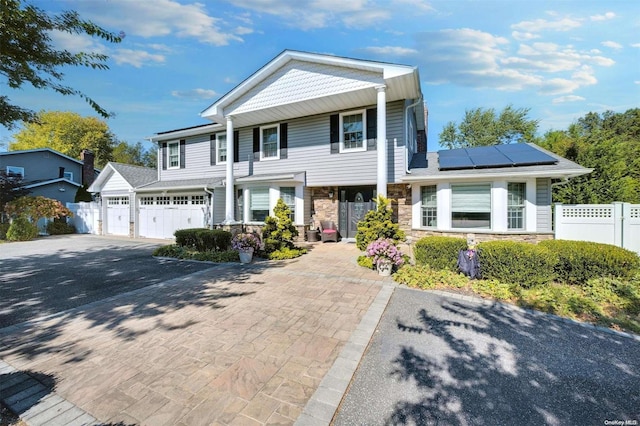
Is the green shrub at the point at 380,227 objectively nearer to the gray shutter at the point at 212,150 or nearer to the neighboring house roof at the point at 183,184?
the neighboring house roof at the point at 183,184

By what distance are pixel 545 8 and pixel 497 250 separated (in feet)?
23.0

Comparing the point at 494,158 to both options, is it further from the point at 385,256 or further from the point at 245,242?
the point at 245,242

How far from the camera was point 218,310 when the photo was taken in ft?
15.8

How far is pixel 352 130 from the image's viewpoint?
37.9 ft

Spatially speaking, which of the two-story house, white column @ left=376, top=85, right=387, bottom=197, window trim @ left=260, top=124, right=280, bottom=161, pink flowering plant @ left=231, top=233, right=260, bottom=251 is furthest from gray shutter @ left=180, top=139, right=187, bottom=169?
white column @ left=376, top=85, right=387, bottom=197

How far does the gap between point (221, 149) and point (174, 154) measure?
12.2ft

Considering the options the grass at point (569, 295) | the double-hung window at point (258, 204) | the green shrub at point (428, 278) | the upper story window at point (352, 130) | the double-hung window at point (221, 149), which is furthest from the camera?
the double-hung window at point (221, 149)

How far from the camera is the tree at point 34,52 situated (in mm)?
3346

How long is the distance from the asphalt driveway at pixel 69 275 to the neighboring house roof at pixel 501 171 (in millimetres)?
8186

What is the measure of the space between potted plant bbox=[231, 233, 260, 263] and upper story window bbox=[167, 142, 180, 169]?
9.99 metres

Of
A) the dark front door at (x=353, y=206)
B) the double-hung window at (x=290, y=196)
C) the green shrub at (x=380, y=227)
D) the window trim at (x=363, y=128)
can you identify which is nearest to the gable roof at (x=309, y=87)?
the window trim at (x=363, y=128)

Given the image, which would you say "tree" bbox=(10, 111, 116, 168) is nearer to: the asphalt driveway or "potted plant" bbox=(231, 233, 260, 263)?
the asphalt driveway

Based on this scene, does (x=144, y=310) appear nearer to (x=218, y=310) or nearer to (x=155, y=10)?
(x=218, y=310)

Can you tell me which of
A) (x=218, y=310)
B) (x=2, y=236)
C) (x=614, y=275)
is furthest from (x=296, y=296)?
(x=2, y=236)
